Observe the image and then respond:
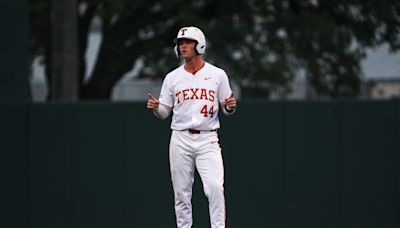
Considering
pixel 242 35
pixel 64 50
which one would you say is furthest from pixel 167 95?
pixel 242 35

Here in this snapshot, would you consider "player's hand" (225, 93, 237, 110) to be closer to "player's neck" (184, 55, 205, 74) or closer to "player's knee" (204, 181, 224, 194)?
"player's neck" (184, 55, 205, 74)

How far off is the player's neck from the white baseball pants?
571 mm

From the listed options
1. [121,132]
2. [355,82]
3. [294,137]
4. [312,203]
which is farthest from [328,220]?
[355,82]

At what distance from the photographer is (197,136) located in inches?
313

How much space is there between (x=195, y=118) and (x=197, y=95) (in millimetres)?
207

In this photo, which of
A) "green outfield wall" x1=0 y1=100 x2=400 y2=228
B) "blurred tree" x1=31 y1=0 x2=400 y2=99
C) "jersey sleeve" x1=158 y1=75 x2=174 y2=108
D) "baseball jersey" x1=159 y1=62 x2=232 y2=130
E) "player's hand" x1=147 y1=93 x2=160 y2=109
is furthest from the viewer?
"blurred tree" x1=31 y1=0 x2=400 y2=99

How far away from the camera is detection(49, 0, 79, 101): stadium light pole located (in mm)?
15406

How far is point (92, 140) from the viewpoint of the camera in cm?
1014

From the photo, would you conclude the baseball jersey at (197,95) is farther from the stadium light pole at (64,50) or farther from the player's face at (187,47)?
the stadium light pole at (64,50)

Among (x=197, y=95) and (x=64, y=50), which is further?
(x=64, y=50)

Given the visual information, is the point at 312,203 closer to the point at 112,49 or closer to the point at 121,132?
the point at 121,132

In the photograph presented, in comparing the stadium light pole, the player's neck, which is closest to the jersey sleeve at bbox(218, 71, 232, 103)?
the player's neck

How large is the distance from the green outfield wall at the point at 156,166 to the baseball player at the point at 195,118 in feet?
6.72

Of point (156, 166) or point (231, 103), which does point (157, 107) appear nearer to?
point (231, 103)
